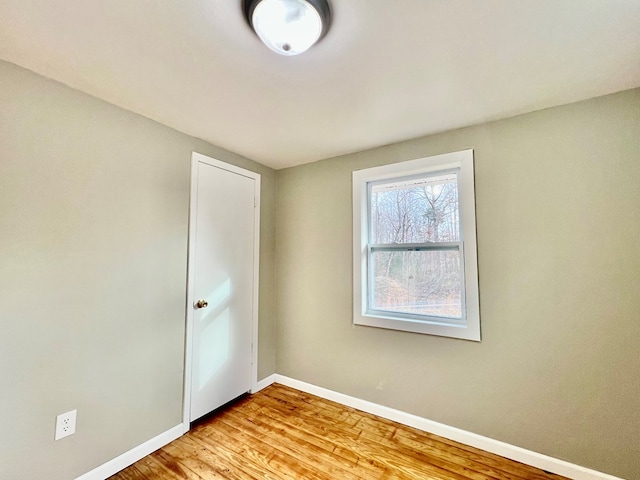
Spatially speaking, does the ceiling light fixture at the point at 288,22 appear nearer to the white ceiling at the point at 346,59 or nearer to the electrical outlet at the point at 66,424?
the white ceiling at the point at 346,59

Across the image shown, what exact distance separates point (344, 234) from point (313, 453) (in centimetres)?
176

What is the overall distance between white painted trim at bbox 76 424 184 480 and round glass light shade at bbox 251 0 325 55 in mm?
2574

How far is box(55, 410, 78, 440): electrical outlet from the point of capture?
1536mm

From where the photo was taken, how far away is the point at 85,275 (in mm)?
1669

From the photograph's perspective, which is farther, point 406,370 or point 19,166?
point 406,370

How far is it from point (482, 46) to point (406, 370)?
A: 88.9 inches

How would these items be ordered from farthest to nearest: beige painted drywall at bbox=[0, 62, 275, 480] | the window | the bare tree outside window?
the bare tree outside window
the window
beige painted drywall at bbox=[0, 62, 275, 480]

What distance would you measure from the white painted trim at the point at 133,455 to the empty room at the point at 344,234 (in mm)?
12

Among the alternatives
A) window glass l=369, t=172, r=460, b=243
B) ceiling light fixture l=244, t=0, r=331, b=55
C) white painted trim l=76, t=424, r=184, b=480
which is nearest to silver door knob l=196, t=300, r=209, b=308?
white painted trim l=76, t=424, r=184, b=480

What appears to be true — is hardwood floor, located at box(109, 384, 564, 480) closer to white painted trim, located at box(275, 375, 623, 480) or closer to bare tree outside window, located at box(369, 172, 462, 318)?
white painted trim, located at box(275, 375, 623, 480)

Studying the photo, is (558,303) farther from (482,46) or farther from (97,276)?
(97,276)

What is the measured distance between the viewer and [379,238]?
2.59 meters

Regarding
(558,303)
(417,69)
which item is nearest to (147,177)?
(417,69)

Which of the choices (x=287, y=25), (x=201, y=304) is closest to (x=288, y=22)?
(x=287, y=25)
